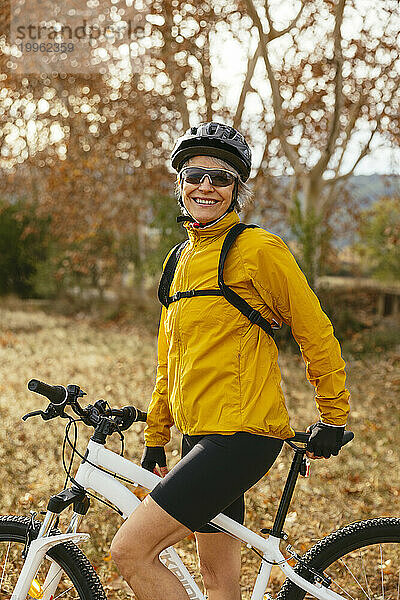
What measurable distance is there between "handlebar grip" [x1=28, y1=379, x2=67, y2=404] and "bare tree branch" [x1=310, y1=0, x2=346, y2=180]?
9.76 meters

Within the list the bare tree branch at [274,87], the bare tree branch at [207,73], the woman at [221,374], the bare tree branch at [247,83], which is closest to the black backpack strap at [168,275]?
the woman at [221,374]

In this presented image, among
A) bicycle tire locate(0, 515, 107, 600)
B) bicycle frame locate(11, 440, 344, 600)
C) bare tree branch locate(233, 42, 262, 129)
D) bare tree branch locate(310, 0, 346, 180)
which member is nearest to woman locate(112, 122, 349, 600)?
bicycle frame locate(11, 440, 344, 600)

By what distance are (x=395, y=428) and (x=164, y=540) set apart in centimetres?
574

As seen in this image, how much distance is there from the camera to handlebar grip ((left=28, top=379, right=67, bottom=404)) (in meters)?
2.02

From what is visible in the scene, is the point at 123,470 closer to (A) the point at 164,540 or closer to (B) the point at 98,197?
(A) the point at 164,540

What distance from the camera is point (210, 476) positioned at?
6.70 ft

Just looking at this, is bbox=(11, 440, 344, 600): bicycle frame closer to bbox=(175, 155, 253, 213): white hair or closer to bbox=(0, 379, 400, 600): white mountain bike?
bbox=(0, 379, 400, 600): white mountain bike

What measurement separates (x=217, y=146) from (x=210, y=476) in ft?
3.62

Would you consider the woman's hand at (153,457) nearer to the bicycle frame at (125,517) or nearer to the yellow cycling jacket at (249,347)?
the bicycle frame at (125,517)

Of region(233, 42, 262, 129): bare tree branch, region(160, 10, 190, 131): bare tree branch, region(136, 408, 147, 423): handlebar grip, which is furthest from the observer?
region(233, 42, 262, 129): bare tree branch

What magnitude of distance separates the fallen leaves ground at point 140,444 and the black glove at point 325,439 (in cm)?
192

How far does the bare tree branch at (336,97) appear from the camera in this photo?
1029 centimetres

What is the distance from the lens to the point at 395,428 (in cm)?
727

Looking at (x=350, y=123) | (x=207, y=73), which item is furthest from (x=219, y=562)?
(x=350, y=123)
